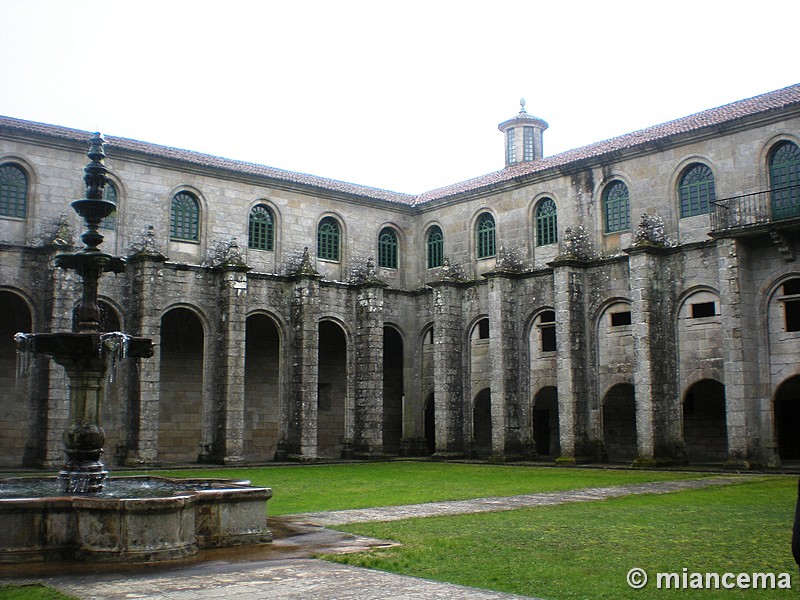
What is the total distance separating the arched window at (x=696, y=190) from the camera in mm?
26344

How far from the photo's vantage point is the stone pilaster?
93.2 feet

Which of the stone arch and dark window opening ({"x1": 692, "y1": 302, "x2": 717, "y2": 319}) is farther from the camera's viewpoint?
the stone arch

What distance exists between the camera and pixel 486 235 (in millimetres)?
33188

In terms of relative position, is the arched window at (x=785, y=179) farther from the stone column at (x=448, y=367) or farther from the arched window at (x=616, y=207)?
the stone column at (x=448, y=367)

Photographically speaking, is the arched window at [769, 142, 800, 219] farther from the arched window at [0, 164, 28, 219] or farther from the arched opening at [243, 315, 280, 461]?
the arched window at [0, 164, 28, 219]

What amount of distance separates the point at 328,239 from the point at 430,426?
8.65m

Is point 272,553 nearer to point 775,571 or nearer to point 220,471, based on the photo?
point 775,571

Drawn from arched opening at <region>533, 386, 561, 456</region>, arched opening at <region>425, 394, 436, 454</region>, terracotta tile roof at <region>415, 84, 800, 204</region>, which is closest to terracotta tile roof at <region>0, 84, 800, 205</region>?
terracotta tile roof at <region>415, 84, 800, 204</region>

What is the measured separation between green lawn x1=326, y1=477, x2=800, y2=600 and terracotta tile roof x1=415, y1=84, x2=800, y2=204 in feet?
46.1

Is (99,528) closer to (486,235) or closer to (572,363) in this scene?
(572,363)

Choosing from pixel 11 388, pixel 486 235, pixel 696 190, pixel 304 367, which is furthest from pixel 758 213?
pixel 11 388

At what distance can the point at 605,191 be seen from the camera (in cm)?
2934

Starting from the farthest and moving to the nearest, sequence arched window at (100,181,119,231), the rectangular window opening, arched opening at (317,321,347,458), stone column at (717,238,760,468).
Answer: arched opening at (317,321,347,458) → the rectangular window opening → arched window at (100,181,119,231) → stone column at (717,238,760,468)

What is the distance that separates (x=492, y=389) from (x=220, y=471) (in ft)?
32.6
